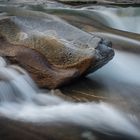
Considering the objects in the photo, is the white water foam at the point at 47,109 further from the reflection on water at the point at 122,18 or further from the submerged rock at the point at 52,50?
the reflection on water at the point at 122,18

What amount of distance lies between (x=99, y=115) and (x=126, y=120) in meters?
0.36

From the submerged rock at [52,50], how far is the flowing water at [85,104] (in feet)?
0.53

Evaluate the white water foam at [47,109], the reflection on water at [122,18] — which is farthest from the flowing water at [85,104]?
the reflection on water at [122,18]

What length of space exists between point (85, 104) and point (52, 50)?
0.99m

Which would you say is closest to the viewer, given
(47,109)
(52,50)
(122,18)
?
(47,109)

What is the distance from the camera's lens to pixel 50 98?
17.3 ft

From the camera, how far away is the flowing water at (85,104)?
4.70 m

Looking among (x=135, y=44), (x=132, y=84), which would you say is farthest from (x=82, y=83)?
(x=135, y=44)

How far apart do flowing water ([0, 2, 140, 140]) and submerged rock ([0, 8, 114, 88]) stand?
0.53 feet

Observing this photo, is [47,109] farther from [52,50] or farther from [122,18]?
[122,18]

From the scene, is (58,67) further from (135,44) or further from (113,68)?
(135,44)

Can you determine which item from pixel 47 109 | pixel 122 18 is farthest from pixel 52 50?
pixel 122 18

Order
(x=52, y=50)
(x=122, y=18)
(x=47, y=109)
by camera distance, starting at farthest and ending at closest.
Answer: (x=122, y=18), (x=52, y=50), (x=47, y=109)

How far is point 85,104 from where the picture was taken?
5145 mm
